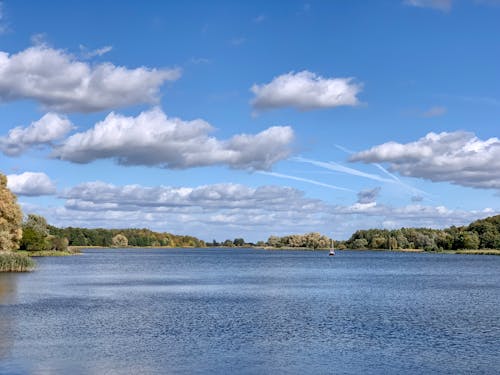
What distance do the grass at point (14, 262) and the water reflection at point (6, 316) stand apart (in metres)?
7.51

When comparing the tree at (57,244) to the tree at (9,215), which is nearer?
the tree at (9,215)

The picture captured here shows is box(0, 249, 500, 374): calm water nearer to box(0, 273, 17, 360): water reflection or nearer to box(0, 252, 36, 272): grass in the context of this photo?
box(0, 273, 17, 360): water reflection

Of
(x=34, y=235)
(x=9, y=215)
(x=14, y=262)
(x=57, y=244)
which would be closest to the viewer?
(x=14, y=262)

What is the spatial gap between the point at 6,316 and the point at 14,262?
46.6 metres

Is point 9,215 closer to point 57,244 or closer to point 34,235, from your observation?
point 34,235

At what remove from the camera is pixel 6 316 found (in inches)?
1662

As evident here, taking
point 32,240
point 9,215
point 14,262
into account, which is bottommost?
point 14,262

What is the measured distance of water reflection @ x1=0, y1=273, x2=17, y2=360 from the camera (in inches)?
1190

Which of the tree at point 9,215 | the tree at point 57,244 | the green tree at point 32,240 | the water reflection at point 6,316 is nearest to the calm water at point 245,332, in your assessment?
the water reflection at point 6,316

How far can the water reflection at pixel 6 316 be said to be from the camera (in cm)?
3024

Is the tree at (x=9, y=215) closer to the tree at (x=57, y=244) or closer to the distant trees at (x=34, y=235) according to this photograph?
the distant trees at (x=34, y=235)

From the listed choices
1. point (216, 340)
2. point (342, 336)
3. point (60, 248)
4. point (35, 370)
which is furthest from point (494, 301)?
point (60, 248)

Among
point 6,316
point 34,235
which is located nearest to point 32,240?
point 34,235

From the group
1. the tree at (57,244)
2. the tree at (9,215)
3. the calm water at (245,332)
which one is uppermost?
the tree at (9,215)
